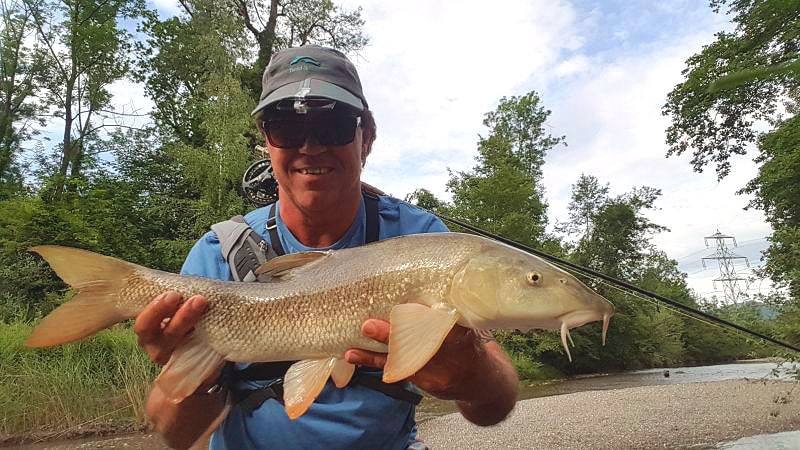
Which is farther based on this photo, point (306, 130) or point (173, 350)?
point (306, 130)

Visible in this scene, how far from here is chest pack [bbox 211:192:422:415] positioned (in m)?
2.44

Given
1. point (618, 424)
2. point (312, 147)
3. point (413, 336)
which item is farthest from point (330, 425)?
point (618, 424)

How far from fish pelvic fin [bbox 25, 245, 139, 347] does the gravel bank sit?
7.06m

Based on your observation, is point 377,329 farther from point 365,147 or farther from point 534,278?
point 365,147

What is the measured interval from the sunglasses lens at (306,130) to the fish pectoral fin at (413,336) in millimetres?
1150

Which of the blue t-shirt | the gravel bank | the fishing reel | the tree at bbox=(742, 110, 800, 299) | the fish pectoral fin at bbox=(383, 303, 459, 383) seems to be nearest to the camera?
the fish pectoral fin at bbox=(383, 303, 459, 383)

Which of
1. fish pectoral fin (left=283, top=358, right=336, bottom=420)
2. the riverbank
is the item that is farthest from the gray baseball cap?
the riverbank

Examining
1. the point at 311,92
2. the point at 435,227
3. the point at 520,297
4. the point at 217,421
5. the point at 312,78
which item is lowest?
the point at 217,421

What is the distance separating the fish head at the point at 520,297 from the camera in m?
1.98

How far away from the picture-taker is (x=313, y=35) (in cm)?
2694

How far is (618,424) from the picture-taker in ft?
35.6

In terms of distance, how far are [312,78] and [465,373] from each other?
1.73 meters

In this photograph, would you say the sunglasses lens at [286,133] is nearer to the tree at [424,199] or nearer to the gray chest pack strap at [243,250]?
the gray chest pack strap at [243,250]

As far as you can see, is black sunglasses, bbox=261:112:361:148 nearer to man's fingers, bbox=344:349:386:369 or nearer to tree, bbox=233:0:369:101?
man's fingers, bbox=344:349:386:369
